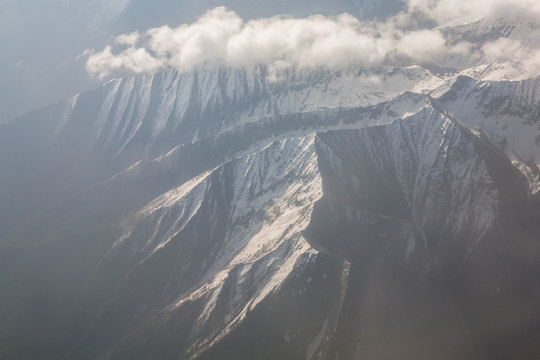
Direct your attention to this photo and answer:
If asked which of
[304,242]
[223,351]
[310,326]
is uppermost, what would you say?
[304,242]

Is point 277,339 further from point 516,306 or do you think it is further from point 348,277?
point 516,306

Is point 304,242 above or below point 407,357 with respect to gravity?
above

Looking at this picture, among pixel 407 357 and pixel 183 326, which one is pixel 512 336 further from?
pixel 183 326

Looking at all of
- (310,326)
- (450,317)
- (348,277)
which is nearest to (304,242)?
(348,277)

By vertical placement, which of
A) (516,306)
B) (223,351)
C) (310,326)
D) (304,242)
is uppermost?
(304,242)

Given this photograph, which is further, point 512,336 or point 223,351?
point 512,336

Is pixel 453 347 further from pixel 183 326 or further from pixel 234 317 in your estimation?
pixel 183 326

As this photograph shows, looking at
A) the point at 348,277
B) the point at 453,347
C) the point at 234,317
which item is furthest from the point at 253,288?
the point at 453,347

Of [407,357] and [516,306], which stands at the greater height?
[516,306]

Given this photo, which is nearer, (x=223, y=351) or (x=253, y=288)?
(x=223, y=351)
